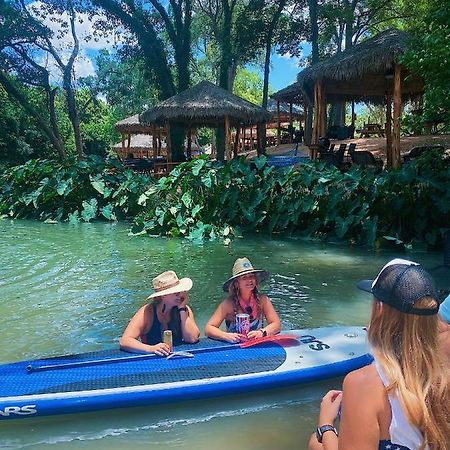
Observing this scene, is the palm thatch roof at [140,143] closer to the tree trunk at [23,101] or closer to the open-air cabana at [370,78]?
the tree trunk at [23,101]

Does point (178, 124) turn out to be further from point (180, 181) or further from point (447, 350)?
point (447, 350)

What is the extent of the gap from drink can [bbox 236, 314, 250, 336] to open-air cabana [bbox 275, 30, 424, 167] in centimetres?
843

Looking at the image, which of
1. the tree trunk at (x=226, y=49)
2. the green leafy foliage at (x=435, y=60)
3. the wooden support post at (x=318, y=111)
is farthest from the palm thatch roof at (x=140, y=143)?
the green leafy foliage at (x=435, y=60)

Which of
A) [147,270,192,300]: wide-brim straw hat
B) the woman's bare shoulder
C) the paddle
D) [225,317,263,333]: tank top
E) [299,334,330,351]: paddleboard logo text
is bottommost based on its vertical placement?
[299,334,330,351]: paddleboard logo text

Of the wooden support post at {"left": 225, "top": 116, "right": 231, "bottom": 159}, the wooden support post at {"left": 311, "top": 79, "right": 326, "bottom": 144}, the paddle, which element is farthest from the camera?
the wooden support post at {"left": 225, "top": 116, "right": 231, "bottom": 159}

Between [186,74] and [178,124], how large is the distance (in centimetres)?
371

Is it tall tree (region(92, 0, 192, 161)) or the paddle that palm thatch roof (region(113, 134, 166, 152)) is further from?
the paddle

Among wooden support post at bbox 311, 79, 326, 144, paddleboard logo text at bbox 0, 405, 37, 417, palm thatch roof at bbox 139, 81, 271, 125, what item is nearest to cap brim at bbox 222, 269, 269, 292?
paddleboard logo text at bbox 0, 405, 37, 417

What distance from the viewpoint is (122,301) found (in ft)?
24.0

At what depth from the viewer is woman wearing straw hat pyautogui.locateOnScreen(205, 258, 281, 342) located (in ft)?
14.4

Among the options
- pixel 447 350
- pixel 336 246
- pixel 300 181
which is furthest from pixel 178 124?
pixel 447 350

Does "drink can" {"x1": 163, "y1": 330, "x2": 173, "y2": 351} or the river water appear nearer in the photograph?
the river water

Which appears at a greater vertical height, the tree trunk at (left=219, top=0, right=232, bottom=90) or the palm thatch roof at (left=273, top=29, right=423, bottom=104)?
the tree trunk at (left=219, top=0, right=232, bottom=90)

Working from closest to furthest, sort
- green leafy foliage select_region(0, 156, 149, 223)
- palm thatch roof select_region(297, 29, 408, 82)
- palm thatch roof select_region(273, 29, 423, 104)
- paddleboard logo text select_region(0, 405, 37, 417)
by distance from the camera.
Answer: paddleboard logo text select_region(0, 405, 37, 417), palm thatch roof select_region(297, 29, 408, 82), palm thatch roof select_region(273, 29, 423, 104), green leafy foliage select_region(0, 156, 149, 223)
